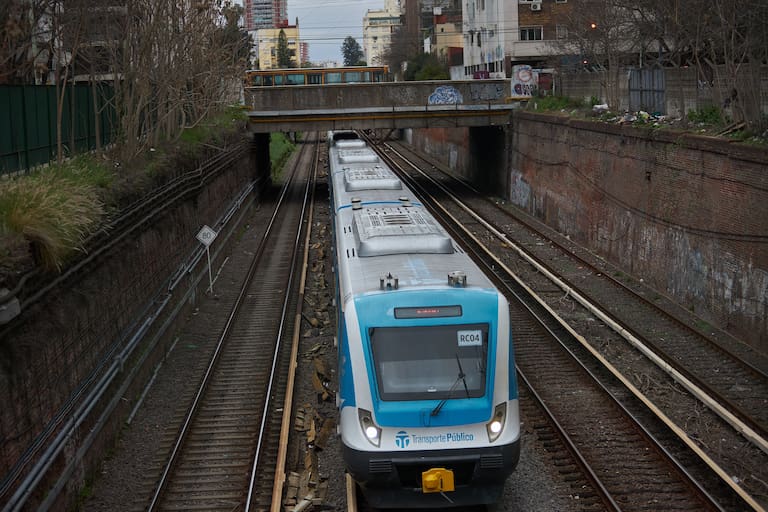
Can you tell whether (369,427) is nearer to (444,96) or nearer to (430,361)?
(430,361)

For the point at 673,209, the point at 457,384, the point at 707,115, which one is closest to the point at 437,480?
the point at 457,384

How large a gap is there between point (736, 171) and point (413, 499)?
10.1 meters

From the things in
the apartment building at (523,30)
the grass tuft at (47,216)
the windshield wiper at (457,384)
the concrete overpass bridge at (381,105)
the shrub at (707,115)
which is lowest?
the windshield wiper at (457,384)

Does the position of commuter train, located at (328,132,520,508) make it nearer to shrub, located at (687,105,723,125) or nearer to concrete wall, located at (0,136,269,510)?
concrete wall, located at (0,136,269,510)

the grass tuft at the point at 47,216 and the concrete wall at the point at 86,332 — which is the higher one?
the grass tuft at the point at 47,216

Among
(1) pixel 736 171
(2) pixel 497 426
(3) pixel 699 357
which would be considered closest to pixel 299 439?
(2) pixel 497 426

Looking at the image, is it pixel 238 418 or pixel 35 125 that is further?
pixel 35 125

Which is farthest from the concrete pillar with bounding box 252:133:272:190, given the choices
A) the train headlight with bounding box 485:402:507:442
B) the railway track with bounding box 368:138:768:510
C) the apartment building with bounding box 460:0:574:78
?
the train headlight with bounding box 485:402:507:442

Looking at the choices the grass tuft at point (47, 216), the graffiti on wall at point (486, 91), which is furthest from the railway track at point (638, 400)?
the graffiti on wall at point (486, 91)

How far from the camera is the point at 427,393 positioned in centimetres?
819

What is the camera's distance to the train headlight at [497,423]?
26.9ft

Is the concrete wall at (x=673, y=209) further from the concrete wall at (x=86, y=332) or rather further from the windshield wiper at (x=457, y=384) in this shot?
the concrete wall at (x=86, y=332)

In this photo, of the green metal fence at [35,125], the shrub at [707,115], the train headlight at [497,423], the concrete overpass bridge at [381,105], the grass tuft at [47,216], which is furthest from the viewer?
the concrete overpass bridge at [381,105]

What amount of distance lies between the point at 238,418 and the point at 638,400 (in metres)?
5.41
